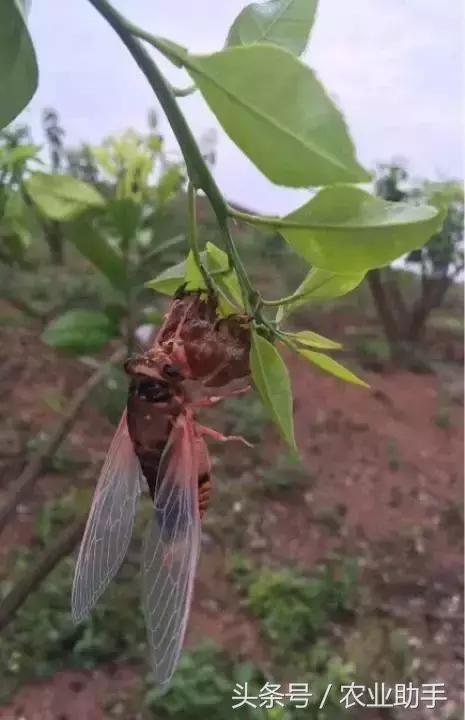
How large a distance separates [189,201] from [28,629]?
0.87m

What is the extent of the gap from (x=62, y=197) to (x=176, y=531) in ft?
1.03

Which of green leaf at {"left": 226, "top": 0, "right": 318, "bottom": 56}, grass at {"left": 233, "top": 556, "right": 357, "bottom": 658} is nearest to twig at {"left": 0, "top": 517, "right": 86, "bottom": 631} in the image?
grass at {"left": 233, "top": 556, "right": 357, "bottom": 658}

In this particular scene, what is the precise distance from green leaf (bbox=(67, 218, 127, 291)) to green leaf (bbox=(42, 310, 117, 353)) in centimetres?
3

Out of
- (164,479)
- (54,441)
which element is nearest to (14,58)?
(164,479)

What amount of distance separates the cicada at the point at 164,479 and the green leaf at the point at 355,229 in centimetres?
6

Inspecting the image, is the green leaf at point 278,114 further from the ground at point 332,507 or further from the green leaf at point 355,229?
the ground at point 332,507

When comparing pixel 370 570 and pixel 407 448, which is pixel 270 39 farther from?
pixel 407 448

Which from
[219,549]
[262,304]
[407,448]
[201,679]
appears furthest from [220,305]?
[407,448]

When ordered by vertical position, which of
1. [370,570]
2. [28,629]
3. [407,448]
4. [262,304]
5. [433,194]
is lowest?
[262,304]

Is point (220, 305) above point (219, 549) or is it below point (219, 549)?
below

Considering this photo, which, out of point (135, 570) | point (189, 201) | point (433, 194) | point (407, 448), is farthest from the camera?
point (407, 448)

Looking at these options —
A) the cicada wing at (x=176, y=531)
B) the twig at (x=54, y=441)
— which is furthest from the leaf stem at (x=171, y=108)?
the twig at (x=54, y=441)

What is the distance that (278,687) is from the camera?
3.15 ft

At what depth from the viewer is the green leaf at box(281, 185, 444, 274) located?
179 mm
